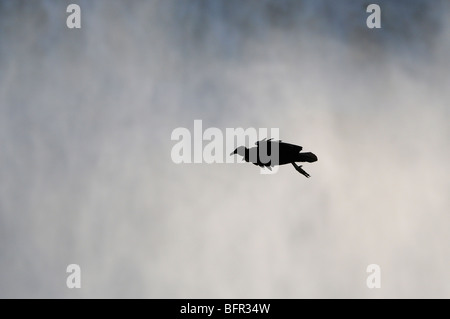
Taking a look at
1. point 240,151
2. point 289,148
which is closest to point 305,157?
point 289,148

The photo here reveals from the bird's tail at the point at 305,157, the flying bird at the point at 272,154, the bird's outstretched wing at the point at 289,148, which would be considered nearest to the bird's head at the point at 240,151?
the flying bird at the point at 272,154

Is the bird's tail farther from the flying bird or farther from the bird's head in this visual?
the bird's head

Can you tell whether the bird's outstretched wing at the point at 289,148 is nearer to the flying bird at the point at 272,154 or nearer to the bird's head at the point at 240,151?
the flying bird at the point at 272,154

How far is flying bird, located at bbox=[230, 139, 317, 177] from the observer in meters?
36.2

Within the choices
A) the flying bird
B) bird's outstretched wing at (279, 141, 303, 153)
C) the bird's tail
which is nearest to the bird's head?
the flying bird

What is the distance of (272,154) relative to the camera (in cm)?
3681

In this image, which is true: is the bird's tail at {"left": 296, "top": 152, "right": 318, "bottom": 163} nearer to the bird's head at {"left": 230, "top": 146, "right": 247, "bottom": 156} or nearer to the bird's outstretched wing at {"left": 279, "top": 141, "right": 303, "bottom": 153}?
the bird's outstretched wing at {"left": 279, "top": 141, "right": 303, "bottom": 153}

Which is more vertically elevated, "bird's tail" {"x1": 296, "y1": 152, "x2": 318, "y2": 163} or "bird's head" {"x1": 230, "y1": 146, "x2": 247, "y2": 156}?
"bird's head" {"x1": 230, "y1": 146, "x2": 247, "y2": 156}

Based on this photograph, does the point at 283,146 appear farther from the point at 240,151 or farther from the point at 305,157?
the point at 240,151

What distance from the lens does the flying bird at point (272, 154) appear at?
36.2m

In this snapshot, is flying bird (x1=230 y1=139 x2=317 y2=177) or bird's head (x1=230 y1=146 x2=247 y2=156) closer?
flying bird (x1=230 y1=139 x2=317 y2=177)

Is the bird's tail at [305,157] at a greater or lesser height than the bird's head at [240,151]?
lesser
